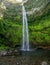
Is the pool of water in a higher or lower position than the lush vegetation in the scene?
lower

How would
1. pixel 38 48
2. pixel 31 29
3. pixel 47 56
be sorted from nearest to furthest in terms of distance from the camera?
pixel 47 56, pixel 38 48, pixel 31 29

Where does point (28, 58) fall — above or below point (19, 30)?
below

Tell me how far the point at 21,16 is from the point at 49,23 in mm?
4300

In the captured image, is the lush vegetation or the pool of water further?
the lush vegetation

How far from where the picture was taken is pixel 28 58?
26.5 metres

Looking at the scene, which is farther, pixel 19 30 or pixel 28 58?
pixel 19 30

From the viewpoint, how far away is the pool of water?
2456cm

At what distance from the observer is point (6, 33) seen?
33719 millimetres

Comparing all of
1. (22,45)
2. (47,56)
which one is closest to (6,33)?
(22,45)

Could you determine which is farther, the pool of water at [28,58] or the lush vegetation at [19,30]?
the lush vegetation at [19,30]

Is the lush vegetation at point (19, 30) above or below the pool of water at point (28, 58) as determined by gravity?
above

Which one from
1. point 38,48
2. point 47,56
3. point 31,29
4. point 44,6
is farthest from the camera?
point 44,6

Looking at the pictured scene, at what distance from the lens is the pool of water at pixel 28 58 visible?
80.6ft

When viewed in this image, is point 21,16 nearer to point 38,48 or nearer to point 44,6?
point 44,6
